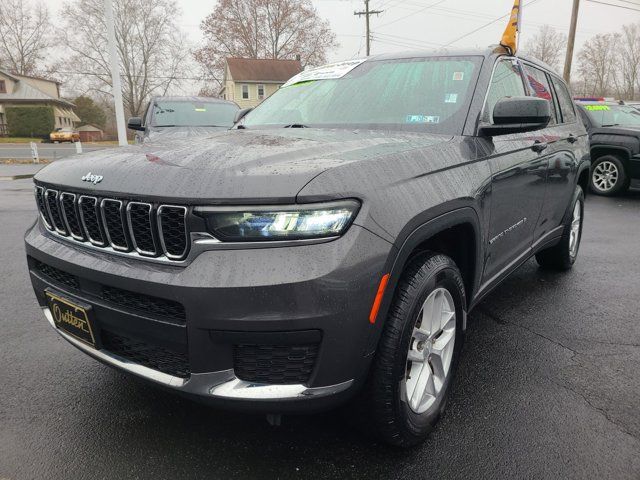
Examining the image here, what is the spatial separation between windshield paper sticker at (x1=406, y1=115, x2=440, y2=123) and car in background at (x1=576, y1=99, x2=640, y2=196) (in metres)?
7.42

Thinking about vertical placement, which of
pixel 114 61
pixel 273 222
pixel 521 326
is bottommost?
pixel 521 326

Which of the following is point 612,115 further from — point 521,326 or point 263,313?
point 263,313

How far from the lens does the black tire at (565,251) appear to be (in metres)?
4.30

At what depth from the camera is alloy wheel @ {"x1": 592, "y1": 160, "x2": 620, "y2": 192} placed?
30.1 feet

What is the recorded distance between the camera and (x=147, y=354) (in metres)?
1.84

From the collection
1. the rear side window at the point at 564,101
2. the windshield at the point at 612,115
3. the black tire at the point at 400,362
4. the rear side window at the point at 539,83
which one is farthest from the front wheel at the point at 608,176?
the black tire at the point at 400,362

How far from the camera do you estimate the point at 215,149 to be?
200 centimetres

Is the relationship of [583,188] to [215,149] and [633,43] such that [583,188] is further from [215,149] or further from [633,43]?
[633,43]

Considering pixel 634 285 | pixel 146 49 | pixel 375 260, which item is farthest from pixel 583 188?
pixel 146 49

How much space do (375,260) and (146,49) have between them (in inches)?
2096

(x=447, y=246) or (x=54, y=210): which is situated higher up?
(x=54, y=210)

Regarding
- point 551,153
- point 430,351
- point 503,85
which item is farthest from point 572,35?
point 430,351

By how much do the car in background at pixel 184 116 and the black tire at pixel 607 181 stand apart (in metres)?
7.12

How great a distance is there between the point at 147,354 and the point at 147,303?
251 mm
